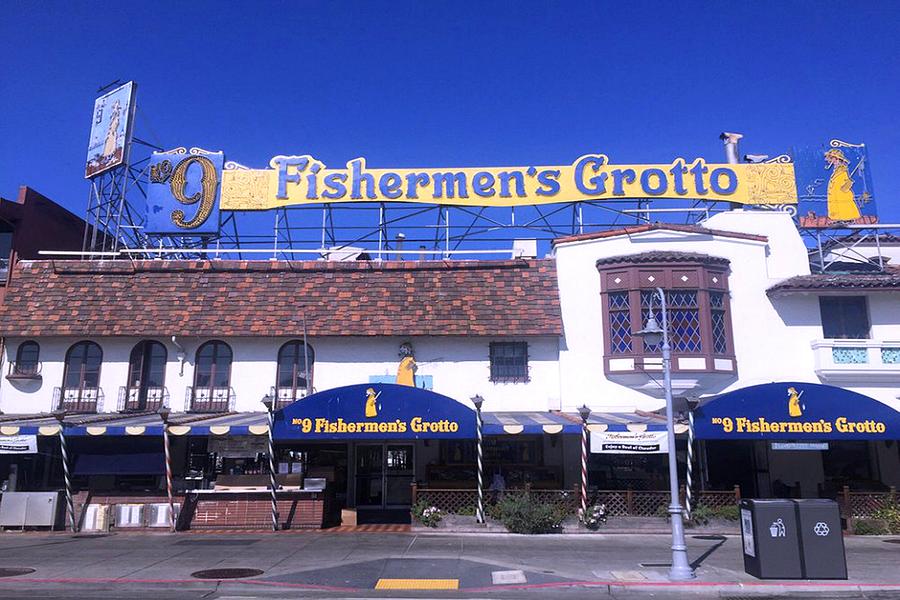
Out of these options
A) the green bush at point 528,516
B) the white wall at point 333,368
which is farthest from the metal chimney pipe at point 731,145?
the green bush at point 528,516

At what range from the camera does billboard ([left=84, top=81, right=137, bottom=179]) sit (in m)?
27.4

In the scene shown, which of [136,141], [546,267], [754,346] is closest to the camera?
[754,346]

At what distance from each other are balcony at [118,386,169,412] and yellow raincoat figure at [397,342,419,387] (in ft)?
23.5

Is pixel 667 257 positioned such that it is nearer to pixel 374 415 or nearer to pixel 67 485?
pixel 374 415

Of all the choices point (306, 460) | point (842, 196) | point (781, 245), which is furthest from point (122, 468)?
point (842, 196)

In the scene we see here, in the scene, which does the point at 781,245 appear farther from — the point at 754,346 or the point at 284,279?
the point at 284,279

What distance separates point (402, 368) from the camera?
22047 mm

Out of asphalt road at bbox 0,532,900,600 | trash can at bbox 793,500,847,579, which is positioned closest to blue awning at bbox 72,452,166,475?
asphalt road at bbox 0,532,900,600

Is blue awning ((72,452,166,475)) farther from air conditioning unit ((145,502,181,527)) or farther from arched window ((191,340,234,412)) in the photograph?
arched window ((191,340,234,412))

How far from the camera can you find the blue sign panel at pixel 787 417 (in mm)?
18672

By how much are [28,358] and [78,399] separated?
2.22m

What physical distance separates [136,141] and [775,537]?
2538 centimetres

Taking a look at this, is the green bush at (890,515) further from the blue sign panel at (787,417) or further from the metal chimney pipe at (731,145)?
the metal chimney pipe at (731,145)

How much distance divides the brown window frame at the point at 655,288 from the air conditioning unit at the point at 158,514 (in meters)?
12.7
